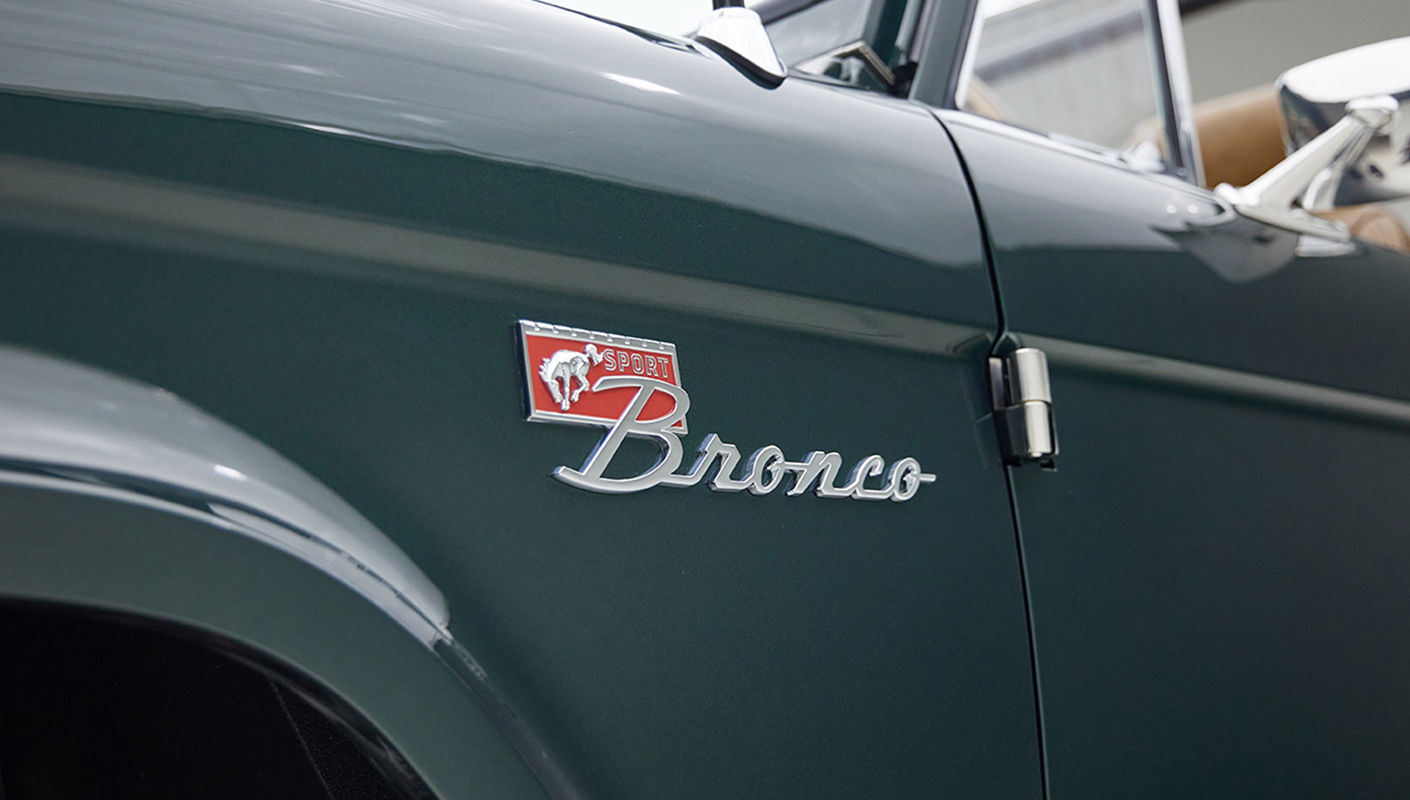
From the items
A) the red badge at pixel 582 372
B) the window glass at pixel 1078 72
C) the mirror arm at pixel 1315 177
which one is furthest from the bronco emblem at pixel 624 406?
the window glass at pixel 1078 72

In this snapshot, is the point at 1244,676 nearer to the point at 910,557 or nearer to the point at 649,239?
the point at 910,557

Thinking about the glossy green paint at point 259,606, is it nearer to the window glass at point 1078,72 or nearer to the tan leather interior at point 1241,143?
the window glass at point 1078,72

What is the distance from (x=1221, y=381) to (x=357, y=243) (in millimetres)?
925

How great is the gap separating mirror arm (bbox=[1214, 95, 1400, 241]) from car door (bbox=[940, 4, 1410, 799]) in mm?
85

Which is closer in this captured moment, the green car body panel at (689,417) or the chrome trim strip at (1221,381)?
the green car body panel at (689,417)

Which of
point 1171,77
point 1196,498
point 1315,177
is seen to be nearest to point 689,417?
point 1196,498

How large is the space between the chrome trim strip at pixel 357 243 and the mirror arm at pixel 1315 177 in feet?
2.65

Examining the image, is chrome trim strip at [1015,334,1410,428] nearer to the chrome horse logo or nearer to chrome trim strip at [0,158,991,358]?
chrome trim strip at [0,158,991,358]

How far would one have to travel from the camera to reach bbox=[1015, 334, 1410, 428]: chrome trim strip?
3.42 feet

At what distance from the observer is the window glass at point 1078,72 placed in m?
1.80

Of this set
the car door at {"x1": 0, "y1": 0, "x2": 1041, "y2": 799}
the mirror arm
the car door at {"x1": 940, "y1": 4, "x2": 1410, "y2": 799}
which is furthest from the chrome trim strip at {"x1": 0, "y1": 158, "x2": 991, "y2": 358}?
the mirror arm

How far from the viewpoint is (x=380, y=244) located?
659 millimetres

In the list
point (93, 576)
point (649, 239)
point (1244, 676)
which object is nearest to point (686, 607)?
point (649, 239)

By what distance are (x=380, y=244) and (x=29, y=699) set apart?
381 mm
